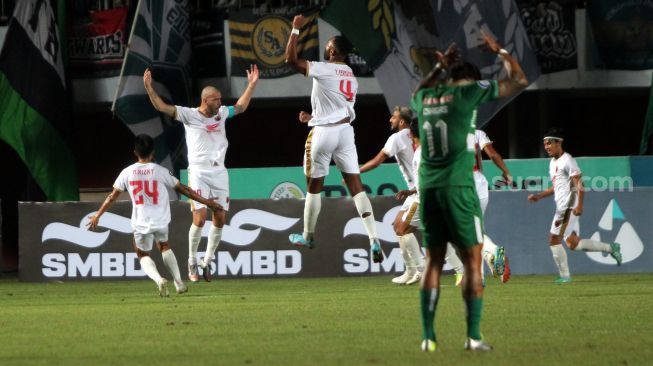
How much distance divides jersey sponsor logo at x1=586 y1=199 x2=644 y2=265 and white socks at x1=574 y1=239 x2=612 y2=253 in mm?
1733

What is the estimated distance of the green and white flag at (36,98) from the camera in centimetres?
2973

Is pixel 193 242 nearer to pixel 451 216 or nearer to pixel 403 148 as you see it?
pixel 403 148

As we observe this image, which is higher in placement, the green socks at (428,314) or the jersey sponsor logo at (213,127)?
the jersey sponsor logo at (213,127)

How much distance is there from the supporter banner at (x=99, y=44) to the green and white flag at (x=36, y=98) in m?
1.15

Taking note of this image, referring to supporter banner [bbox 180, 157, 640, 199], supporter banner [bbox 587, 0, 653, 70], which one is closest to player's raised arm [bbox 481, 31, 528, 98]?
supporter banner [bbox 180, 157, 640, 199]

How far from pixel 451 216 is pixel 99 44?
22.8 meters

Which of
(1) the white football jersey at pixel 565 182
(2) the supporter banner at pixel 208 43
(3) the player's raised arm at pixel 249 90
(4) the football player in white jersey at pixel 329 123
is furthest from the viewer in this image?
(2) the supporter banner at pixel 208 43

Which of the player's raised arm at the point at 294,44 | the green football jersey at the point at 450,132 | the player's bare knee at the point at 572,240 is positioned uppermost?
the player's raised arm at the point at 294,44

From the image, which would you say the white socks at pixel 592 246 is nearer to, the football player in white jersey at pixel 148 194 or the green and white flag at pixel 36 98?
the football player in white jersey at pixel 148 194

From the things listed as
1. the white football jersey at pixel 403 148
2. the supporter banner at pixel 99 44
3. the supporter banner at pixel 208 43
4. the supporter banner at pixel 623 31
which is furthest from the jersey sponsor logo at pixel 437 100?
the supporter banner at pixel 99 44

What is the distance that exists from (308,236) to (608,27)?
1564cm

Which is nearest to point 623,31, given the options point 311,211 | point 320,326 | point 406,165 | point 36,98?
point 36,98

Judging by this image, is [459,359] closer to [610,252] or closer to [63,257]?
[610,252]

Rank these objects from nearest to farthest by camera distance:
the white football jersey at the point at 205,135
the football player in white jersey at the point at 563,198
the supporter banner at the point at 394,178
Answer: the white football jersey at the point at 205,135 < the football player in white jersey at the point at 563,198 < the supporter banner at the point at 394,178
